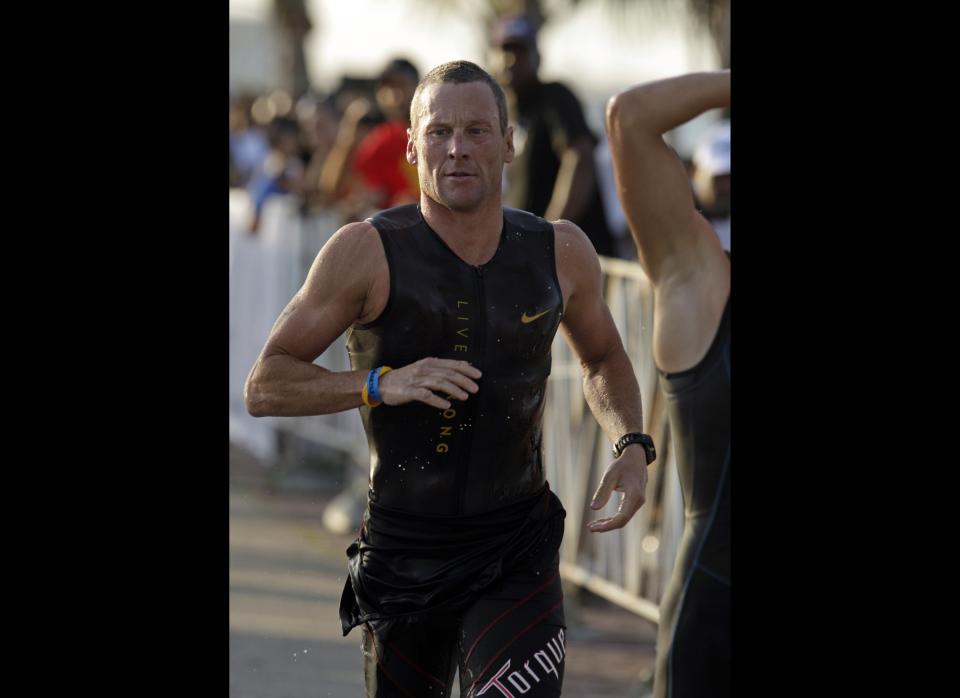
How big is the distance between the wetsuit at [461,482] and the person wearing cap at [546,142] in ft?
12.5

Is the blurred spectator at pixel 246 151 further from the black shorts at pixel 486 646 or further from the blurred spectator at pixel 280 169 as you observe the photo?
the black shorts at pixel 486 646

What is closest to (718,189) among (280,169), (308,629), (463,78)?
(308,629)

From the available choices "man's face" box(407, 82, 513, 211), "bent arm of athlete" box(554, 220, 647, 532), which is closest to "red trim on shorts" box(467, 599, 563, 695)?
"bent arm of athlete" box(554, 220, 647, 532)

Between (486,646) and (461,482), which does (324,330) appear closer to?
(461,482)

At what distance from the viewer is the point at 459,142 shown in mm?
4242

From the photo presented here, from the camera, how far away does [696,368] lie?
4.91m

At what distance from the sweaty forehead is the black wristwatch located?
0.90 m

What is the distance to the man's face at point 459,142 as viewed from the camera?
4.26 m

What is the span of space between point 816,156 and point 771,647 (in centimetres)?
112

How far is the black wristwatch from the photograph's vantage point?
449cm

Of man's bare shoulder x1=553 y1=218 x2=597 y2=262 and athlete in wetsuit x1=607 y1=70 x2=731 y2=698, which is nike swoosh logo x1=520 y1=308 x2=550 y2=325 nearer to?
man's bare shoulder x1=553 y1=218 x2=597 y2=262
